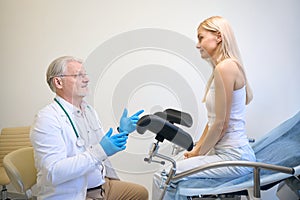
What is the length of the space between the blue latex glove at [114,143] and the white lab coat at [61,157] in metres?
0.04

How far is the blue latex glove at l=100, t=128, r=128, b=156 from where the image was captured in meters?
1.05

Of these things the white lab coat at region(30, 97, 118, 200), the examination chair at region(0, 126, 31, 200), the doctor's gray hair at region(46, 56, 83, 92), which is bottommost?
the examination chair at region(0, 126, 31, 200)

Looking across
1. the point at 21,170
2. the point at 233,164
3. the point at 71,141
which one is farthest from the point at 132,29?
the point at 233,164

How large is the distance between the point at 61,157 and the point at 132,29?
115 cm

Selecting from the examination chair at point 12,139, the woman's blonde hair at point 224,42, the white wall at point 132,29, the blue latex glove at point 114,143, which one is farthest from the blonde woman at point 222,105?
the examination chair at point 12,139

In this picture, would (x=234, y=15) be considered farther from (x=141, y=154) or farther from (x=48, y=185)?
(x=48, y=185)

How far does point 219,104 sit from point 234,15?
1.01 m

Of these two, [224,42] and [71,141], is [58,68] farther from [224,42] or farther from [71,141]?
[224,42]

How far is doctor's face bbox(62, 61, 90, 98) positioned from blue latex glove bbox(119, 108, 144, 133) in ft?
0.81

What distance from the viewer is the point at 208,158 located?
1195 mm

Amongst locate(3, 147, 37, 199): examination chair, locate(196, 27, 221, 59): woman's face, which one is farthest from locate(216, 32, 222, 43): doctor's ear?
locate(3, 147, 37, 199): examination chair

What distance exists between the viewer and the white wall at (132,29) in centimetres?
191

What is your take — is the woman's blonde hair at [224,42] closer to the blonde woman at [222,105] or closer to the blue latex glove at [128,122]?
the blonde woman at [222,105]

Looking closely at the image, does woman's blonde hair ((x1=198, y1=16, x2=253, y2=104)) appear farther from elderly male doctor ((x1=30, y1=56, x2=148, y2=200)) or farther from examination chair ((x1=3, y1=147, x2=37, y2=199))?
examination chair ((x1=3, y1=147, x2=37, y2=199))
